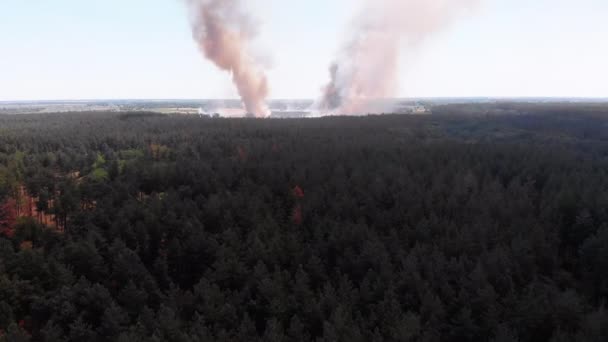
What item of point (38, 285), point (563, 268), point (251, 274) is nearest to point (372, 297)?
point (251, 274)

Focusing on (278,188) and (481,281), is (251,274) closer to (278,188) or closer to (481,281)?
(481,281)

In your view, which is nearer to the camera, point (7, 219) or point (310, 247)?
point (310, 247)

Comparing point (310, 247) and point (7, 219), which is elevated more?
point (7, 219)

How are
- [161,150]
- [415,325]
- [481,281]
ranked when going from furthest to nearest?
[161,150] → [481,281] → [415,325]

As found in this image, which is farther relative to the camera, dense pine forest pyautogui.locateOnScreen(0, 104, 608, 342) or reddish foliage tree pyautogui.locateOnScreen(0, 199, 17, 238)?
reddish foliage tree pyautogui.locateOnScreen(0, 199, 17, 238)
